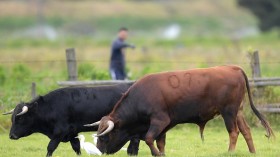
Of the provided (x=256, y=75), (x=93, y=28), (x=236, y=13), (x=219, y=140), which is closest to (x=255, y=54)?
(x=256, y=75)

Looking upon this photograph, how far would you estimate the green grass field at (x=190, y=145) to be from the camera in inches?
539

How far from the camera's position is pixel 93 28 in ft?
236

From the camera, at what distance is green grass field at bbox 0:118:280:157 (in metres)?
13.7

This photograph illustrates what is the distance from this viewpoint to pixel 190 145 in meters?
15.2

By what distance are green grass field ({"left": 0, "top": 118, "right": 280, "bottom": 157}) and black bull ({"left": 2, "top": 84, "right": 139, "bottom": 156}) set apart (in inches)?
17.0

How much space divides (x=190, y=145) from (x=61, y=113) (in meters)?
2.69

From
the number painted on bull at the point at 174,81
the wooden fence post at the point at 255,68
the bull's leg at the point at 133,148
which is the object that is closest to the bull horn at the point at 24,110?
the bull's leg at the point at 133,148

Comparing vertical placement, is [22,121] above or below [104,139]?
above

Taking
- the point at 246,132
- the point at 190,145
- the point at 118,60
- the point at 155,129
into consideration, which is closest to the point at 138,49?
the point at 118,60

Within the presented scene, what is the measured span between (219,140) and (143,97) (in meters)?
3.25

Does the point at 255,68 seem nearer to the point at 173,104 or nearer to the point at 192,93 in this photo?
the point at 192,93

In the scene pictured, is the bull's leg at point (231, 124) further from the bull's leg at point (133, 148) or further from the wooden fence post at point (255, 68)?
the wooden fence post at point (255, 68)

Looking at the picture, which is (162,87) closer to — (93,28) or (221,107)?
(221,107)

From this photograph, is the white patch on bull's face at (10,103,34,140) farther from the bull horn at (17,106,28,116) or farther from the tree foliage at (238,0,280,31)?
the tree foliage at (238,0,280,31)
